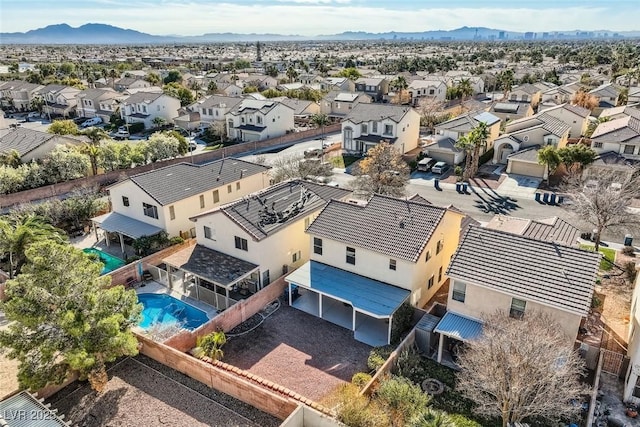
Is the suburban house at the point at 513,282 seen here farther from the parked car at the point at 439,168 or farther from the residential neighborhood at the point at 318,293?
the parked car at the point at 439,168

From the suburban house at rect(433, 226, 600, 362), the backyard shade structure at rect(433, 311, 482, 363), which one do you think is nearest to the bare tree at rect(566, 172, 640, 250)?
the suburban house at rect(433, 226, 600, 362)

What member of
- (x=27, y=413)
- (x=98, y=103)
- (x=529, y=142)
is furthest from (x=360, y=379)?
(x=98, y=103)

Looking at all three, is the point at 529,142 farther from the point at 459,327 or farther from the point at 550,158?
the point at 459,327

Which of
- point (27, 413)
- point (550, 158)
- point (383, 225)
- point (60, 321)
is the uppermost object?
point (383, 225)

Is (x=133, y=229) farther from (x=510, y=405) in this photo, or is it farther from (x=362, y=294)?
(x=510, y=405)

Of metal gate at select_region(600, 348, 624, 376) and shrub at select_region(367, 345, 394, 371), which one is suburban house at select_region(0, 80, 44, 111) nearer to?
shrub at select_region(367, 345, 394, 371)

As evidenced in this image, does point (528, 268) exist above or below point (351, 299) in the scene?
above
